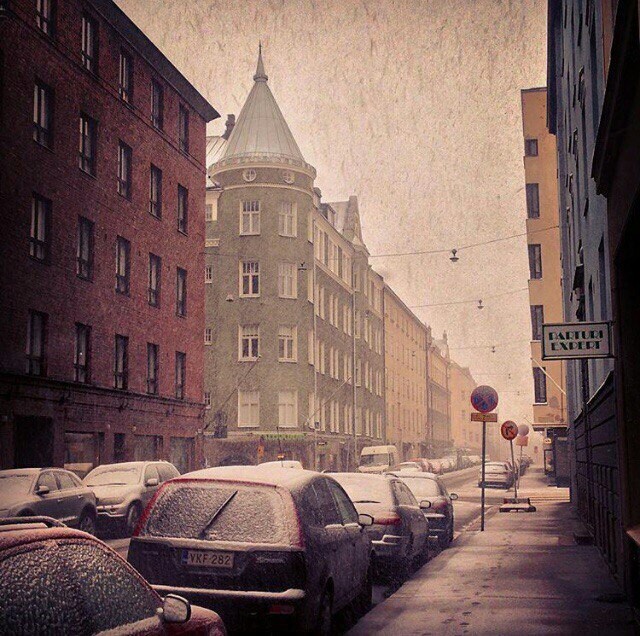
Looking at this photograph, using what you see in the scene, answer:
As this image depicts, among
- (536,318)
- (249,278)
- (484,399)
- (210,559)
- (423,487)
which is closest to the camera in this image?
(210,559)

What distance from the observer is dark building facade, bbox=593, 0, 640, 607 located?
843cm

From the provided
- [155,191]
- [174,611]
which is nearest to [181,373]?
[155,191]

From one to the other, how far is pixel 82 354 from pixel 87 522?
46.8ft

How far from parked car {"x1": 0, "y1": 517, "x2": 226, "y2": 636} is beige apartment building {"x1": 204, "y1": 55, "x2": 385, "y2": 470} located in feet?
155

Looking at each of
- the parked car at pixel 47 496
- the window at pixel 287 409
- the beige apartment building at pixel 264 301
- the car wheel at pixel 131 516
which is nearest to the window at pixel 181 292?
the beige apartment building at pixel 264 301

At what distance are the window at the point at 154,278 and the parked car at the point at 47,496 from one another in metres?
19.4

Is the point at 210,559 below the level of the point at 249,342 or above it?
below

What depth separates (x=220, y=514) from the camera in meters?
8.05

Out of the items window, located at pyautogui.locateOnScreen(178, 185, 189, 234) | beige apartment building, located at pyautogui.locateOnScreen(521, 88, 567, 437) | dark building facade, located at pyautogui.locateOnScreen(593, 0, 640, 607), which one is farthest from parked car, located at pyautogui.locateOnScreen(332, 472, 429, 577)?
beige apartment building, located at pyautogui.locateOnScreen(521, 88, 567, 437)

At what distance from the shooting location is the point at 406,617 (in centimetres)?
998

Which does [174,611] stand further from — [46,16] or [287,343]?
[287,343]

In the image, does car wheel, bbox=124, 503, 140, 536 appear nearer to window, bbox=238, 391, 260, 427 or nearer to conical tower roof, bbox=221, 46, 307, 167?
window, bbox=238, 391, 260, 427

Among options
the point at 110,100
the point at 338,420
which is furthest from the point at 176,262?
the point at 338,420

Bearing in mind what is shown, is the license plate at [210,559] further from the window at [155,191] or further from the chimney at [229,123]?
the chimney at [229,123]
